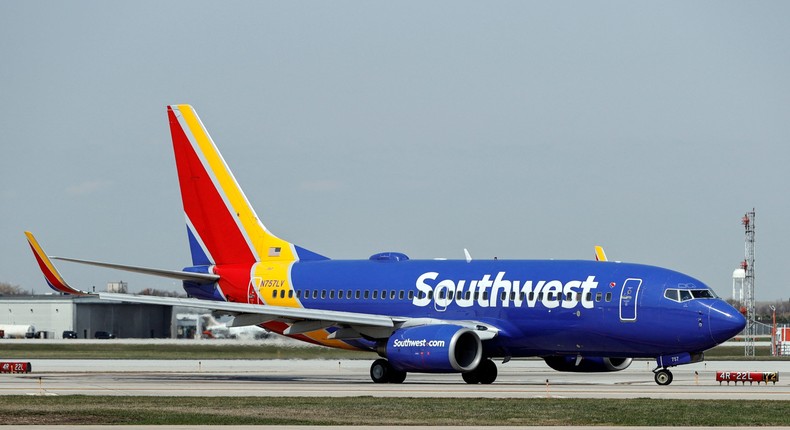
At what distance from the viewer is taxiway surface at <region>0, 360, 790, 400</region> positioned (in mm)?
35938

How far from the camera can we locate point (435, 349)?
40.8 m

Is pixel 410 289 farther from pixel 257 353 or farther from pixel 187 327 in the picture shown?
pixel 187 327

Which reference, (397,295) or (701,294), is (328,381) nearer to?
(397,295)

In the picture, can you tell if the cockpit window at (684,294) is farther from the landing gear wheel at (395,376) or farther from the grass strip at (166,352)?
the grass strip at (166,352)

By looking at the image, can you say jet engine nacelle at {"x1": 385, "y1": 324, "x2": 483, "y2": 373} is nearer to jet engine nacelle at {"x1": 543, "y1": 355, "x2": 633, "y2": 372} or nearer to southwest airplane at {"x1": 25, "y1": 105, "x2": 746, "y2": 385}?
southwest airplane at {"x1": 25, "y1": 105, "x2": 746, "y2": 385}

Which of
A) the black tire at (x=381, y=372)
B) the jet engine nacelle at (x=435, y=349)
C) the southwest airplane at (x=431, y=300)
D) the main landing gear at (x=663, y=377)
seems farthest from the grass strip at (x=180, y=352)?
the main landing gear at (x=663, y=377)

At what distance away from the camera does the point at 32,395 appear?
1358 inches

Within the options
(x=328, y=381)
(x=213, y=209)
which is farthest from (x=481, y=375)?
(x=213, y=209)

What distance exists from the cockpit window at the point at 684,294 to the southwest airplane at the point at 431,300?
1.2 inches

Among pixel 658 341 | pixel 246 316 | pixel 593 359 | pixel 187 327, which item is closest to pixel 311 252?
pixel 246 316

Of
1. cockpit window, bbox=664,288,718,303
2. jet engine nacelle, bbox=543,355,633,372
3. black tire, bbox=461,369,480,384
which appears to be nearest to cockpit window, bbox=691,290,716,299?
cockpit window, bbox=664,288,718,303

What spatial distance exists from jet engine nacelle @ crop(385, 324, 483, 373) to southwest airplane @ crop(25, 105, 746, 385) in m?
0.04

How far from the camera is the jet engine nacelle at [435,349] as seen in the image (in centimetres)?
4066

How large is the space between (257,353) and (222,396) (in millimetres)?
29451
